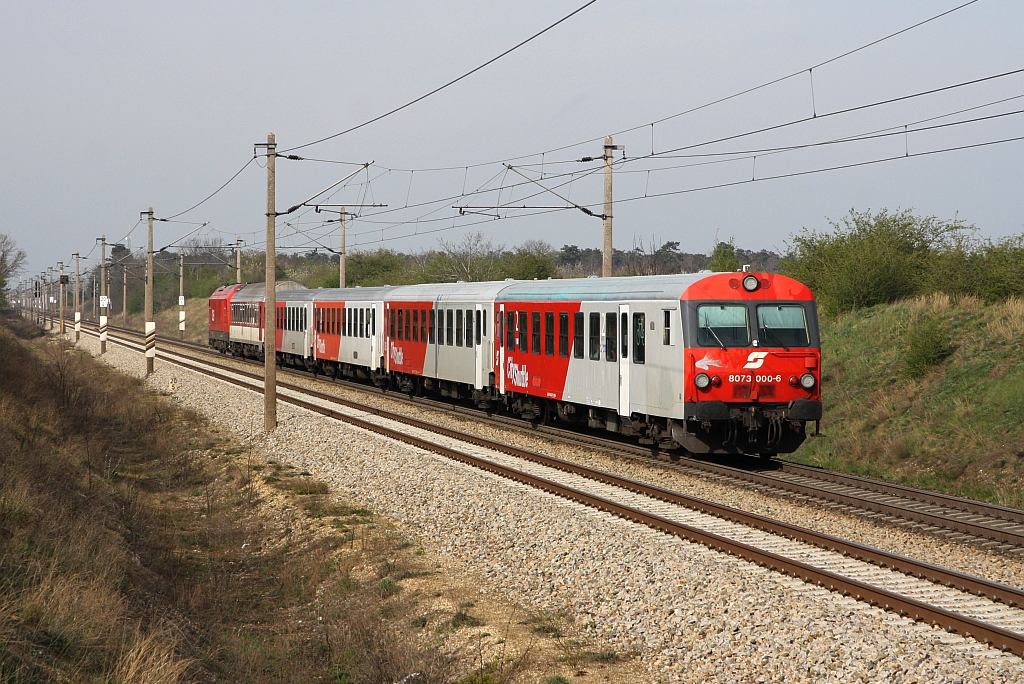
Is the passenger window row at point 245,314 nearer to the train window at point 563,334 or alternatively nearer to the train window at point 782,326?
the train window at point 563,334

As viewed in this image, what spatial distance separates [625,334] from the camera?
55.6ft

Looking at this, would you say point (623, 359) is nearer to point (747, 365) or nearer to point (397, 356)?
point (747, 365)

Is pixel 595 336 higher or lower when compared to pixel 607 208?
lower

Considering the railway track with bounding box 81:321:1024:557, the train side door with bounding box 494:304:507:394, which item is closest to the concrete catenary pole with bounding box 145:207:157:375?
the train side door with bounding box 494:304:507:394

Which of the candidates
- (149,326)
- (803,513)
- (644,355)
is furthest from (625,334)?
(149,326)

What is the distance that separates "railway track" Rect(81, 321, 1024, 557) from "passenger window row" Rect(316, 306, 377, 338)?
Result: 13.2 metres

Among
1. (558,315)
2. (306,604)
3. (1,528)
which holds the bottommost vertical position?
(306,604)

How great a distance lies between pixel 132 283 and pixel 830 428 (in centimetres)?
11027

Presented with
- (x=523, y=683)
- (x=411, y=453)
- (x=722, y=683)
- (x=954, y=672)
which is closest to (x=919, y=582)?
(x=954, y=672)

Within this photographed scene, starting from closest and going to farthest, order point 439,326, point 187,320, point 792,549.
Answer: point 792,549
point 439,326
point 187,320

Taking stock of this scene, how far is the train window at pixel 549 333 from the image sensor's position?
1969 cm

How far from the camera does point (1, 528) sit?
948 centimetres

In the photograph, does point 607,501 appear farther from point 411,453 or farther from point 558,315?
point 558,315

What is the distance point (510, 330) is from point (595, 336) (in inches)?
158
